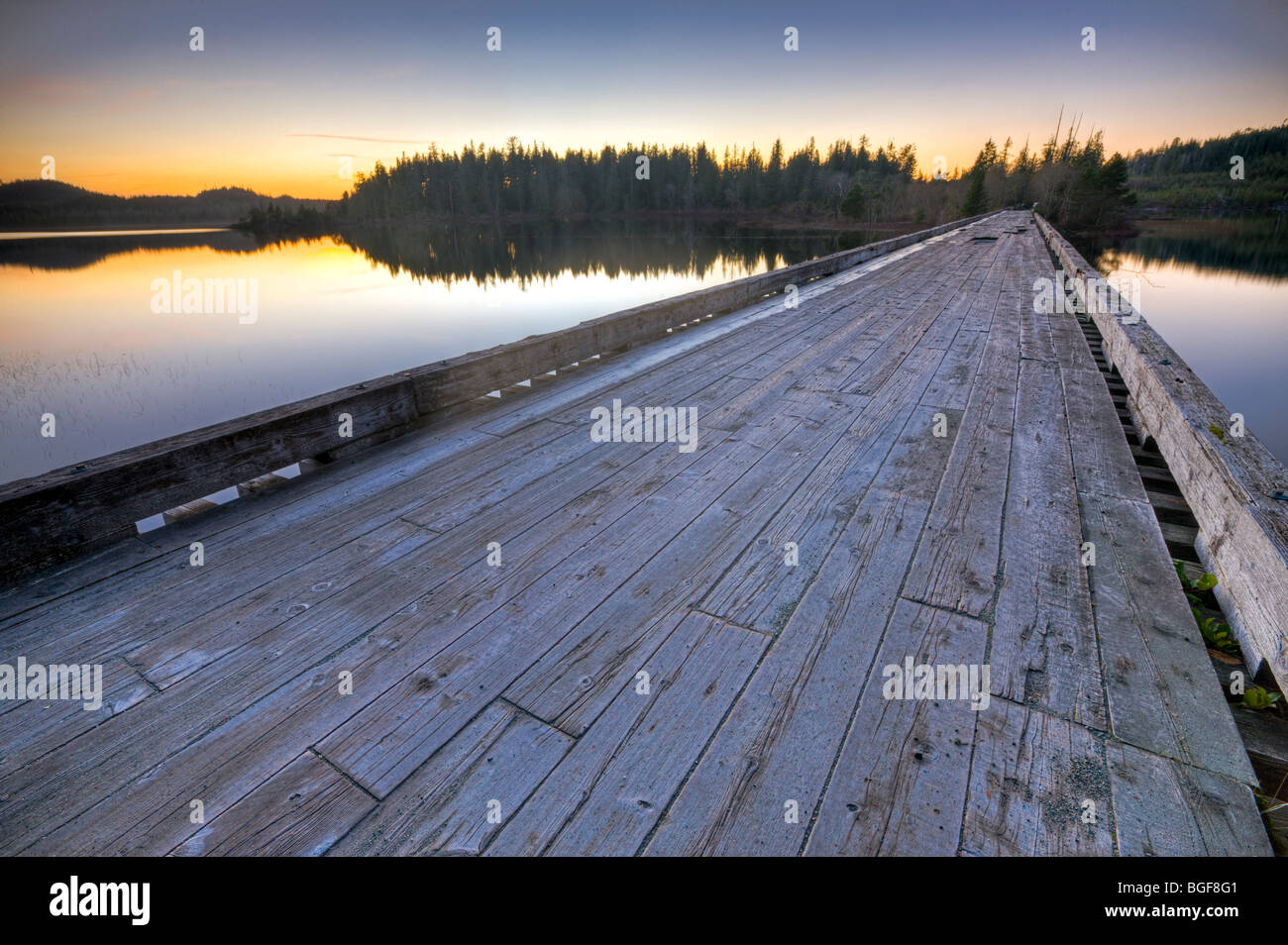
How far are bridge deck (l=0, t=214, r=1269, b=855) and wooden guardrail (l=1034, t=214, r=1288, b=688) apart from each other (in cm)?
18

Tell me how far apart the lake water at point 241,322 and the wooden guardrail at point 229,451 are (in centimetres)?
863

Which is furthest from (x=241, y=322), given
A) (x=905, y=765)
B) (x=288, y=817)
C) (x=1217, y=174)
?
(x=1217, y=174)

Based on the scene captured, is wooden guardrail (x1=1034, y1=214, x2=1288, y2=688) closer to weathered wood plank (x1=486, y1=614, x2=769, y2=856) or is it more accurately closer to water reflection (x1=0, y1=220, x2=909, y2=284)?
weathered wood plank (x1=486, y1=614, x2=769, y2=856)

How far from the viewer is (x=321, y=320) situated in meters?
18.6

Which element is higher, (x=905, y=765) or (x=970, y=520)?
(x=970, y=520)

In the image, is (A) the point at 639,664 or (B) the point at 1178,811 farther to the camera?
(A) the point at 639,664

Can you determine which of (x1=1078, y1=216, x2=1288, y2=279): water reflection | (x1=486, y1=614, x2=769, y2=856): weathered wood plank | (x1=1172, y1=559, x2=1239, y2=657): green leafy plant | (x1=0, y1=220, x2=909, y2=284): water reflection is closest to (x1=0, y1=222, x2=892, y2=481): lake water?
(x1=0, y1=220, x2=909, y2=284): water reflection

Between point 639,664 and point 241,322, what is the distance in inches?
847

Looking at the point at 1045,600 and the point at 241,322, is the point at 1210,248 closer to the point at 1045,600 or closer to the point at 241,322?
the point at 1045,600

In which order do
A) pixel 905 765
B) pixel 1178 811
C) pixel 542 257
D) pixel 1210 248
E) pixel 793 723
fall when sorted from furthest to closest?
pixel 542 257
pixel 1210 248
pixel 793 723
pixel 905 765
pixel 1178 811

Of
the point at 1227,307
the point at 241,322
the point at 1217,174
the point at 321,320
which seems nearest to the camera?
the point at 241,322

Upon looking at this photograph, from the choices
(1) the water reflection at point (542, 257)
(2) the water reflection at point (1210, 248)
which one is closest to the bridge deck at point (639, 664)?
(1) the water reflection at point (542, 257)
